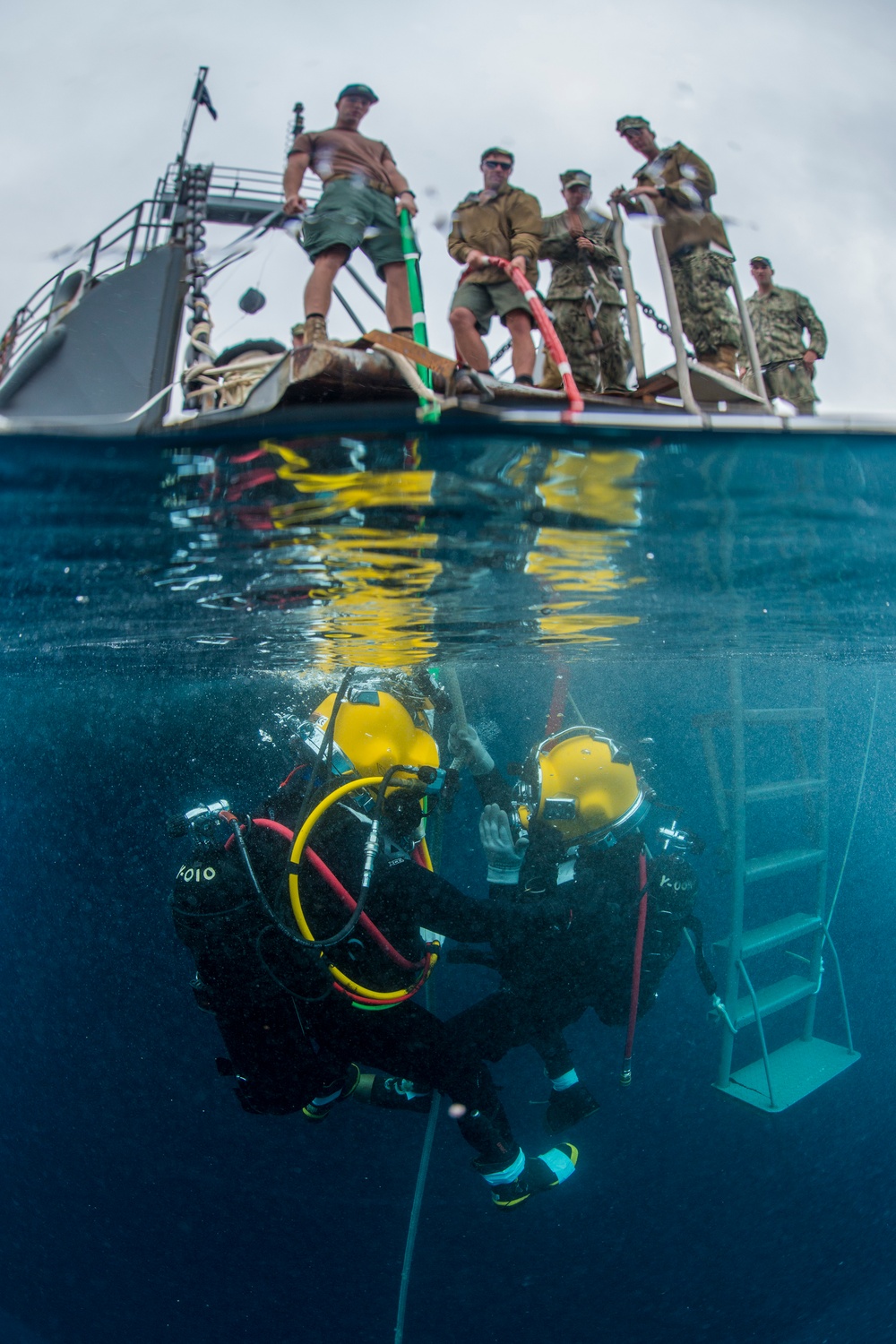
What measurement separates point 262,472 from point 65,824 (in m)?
31.3

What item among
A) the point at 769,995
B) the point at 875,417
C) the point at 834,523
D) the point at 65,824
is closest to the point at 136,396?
the point at 875,417

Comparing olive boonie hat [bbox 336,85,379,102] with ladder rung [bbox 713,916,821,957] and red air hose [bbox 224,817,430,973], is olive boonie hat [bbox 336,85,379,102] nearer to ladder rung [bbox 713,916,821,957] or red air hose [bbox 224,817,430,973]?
red air hose [bbox 224,817,430,973]

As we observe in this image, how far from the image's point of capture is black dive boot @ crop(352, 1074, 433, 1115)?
5.80 metres

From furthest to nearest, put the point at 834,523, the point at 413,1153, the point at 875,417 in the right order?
the point at 413,1153
the point at 834,523
the point at 875,417

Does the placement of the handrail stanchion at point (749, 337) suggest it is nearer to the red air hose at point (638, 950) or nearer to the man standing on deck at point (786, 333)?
the man standing on deck at point (786, 333)

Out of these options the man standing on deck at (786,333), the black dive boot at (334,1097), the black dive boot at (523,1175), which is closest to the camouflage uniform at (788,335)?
the man standing on deck at (786,333)

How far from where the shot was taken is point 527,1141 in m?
14.6

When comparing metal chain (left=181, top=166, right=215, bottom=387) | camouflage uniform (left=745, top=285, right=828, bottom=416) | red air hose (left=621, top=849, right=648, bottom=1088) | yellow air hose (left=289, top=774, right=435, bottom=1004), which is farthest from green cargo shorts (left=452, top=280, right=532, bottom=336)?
red air hose (left=621, top=849, right=648, bottom=1088)

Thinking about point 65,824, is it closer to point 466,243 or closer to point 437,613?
point 437,613

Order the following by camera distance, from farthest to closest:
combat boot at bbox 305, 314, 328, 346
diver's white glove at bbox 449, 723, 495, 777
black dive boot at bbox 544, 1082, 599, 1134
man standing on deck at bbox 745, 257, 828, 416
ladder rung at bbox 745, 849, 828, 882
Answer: ladder rung at bbox 745, 849, 828, 882
diver's white glove at bbox 449, 723, 495, 777
black dive boot at bbox 544, 1082, 599, 1134
man standing on deck at bbox 745, 257, 828, 416
combat boot at bbox 305, 314, 328, 346

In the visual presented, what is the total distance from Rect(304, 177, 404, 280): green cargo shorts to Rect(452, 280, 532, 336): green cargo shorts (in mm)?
865

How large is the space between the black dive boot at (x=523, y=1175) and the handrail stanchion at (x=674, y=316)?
509 centimetres

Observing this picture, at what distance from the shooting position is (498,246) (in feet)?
15.1

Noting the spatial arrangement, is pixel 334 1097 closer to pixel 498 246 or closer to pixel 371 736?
pixel 371 736
